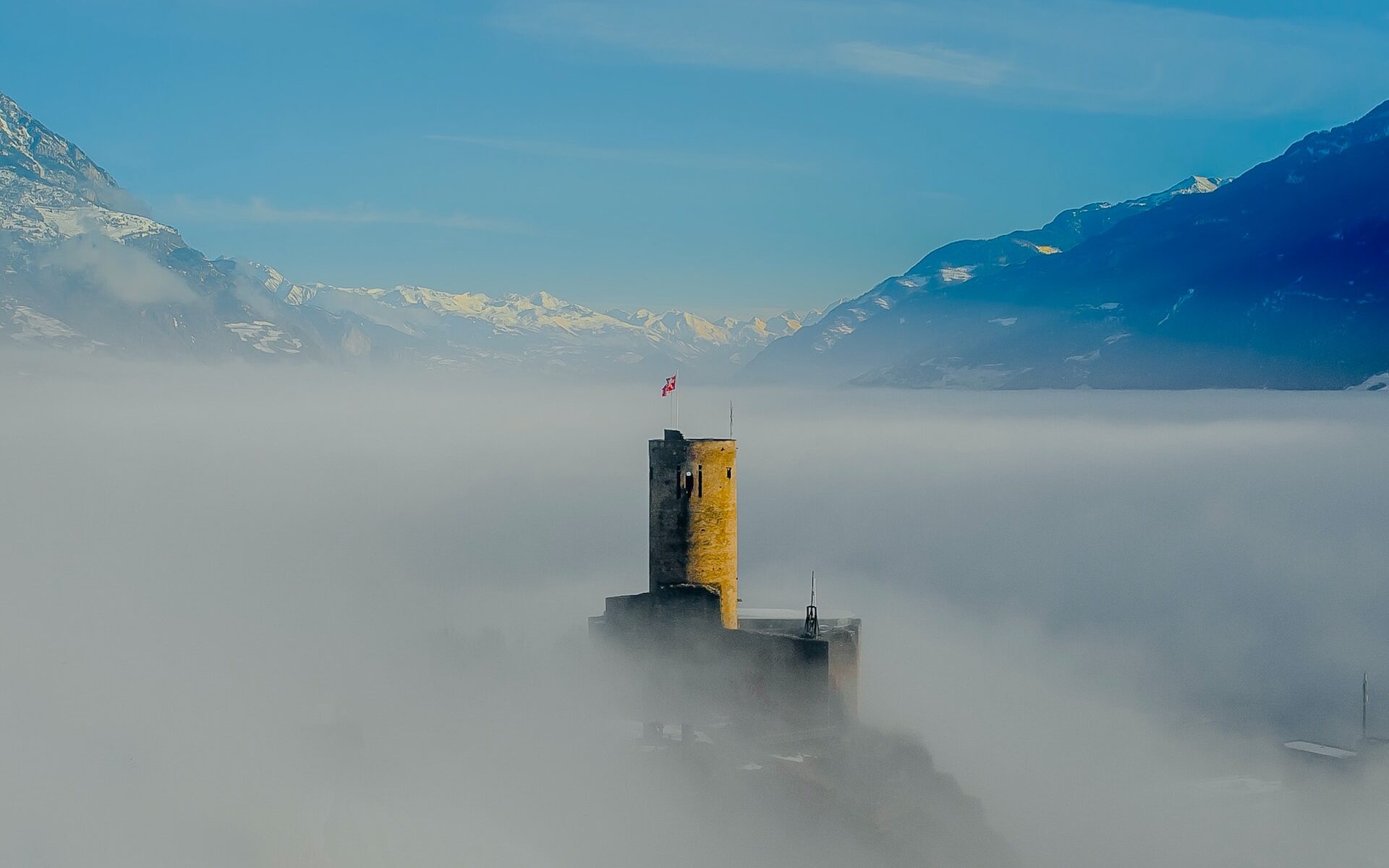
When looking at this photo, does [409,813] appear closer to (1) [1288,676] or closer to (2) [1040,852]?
(2) [1040,852]

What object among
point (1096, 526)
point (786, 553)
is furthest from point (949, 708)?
point (1096, 526)

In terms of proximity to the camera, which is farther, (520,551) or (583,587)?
(520,551)

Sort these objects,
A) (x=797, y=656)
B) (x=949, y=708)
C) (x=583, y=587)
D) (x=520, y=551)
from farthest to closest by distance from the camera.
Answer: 1. (x=520, y=551)
2. (x=583, y=587)
3. (x=949, y=708)
4. (x=797, y=656)

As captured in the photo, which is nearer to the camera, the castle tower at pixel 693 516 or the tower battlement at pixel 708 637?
the tower battlement at pixel 708 637

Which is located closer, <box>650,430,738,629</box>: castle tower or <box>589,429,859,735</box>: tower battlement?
<box>589,429,859,735</box>: tower battlement

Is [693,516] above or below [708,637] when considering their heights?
above

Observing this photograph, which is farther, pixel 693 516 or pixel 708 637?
pixel 693 516

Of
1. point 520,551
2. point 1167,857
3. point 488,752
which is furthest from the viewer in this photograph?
point 520,551

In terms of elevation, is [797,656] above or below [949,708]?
above
